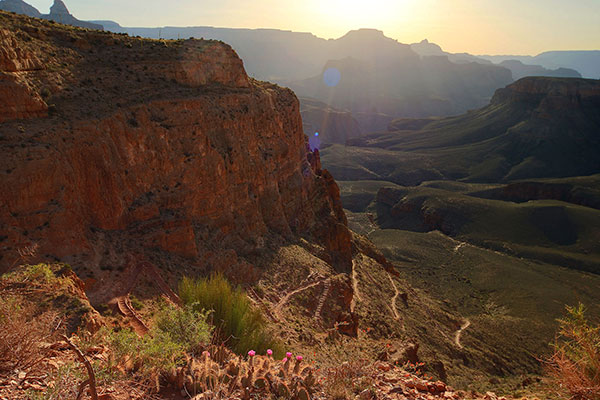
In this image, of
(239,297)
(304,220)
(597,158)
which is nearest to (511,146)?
(597,158)

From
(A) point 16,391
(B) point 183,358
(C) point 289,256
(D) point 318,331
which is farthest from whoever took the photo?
(C) point 289,256

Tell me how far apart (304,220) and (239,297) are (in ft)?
81.1

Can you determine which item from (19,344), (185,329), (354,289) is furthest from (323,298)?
(19,344)

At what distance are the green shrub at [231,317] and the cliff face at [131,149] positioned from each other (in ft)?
26.2

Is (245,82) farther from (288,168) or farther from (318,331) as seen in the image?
(318,331)

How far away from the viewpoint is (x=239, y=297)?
40.2 ft

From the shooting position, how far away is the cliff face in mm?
16734

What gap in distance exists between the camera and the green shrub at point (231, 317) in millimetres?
11203

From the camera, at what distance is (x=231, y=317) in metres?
11.6

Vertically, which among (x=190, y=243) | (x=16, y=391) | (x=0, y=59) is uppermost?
(x=0, y=59)

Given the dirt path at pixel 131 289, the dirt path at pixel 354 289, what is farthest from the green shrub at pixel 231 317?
the dirt path at pixel 354 289

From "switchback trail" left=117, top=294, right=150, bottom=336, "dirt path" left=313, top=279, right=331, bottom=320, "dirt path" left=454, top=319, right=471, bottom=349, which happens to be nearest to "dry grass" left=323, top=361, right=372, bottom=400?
"switchback trail" left=117, top=294, right=150, bottom=336

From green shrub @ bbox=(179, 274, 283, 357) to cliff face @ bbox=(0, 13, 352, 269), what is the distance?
314 inches

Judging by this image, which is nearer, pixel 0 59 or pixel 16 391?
pixel 16 391
